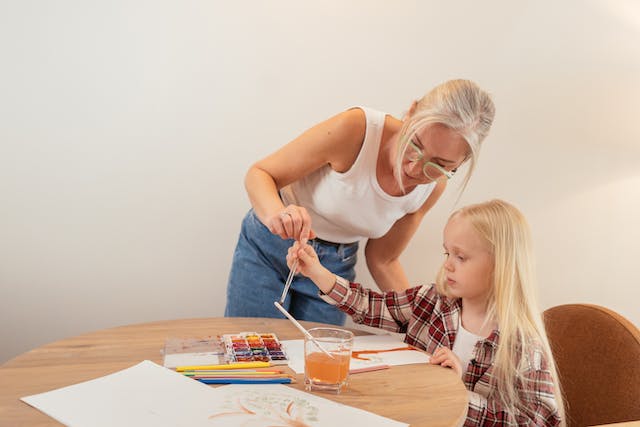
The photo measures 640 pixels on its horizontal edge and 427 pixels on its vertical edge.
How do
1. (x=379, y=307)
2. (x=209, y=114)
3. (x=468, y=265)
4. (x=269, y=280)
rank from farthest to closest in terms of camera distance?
(x=209, y=114) → (x=269, y=280) → (x=379, y=307) → (x=468, y=265)

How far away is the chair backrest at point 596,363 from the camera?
116 cm

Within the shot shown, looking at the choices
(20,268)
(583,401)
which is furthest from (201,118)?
(583,401)

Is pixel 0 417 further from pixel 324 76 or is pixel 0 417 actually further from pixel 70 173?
pixel 324 76

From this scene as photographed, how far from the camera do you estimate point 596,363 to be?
126 cm

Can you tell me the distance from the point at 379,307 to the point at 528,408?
0.43 meters

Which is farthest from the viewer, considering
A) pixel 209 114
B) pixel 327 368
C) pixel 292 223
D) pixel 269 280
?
pixel 209 114

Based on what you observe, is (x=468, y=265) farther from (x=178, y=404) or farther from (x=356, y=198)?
(x=178, y=404)

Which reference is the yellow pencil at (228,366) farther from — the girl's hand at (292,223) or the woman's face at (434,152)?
the woman's face at (434,152)

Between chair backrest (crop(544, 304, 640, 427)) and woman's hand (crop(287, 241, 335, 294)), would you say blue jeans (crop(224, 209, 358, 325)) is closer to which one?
woman's hand (crop(287, 241, 335, 294))

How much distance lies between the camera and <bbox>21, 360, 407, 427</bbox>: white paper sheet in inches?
31.3

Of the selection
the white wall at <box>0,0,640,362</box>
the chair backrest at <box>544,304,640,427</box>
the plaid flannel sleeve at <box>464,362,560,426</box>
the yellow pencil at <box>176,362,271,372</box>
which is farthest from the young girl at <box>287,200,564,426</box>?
the white wall at <box>0,0,640,362</box>

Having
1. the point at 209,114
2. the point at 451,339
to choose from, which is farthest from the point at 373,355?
the point at 209,114

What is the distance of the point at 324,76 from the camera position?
1977mm

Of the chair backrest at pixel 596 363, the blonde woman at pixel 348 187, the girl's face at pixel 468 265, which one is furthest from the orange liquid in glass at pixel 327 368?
the chair backrest at pixel 596 363
